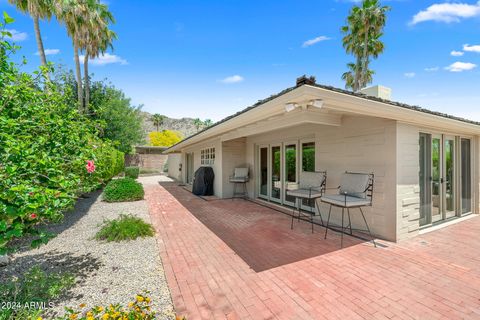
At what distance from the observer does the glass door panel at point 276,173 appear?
756 centimetres

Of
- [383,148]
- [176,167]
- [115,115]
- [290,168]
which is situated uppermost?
[115,115]

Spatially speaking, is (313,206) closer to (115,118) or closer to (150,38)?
(150,38)

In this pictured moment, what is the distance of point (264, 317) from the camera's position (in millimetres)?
2293

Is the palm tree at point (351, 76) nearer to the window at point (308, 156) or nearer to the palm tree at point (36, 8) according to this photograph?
the window at point (308, 156)

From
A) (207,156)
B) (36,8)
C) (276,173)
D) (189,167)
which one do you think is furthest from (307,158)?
(36,8)

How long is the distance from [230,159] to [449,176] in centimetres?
702

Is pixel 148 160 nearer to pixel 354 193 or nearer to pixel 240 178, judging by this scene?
pixel 240 178

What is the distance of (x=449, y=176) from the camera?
589cm

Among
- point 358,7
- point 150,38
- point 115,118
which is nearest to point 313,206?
point 150,38

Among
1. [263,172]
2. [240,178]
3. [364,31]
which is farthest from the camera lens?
[364,31]

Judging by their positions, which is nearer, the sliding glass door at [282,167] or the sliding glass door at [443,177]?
the sliding glass door at [443,177]

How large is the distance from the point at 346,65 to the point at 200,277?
21.7 m

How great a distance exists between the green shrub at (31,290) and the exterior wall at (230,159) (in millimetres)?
6576

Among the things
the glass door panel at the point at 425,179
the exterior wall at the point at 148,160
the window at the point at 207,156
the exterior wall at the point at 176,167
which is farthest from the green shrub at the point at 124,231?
the exterior wall at the point at 148,160
